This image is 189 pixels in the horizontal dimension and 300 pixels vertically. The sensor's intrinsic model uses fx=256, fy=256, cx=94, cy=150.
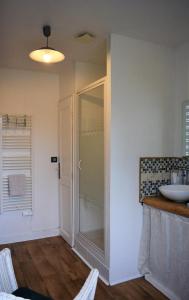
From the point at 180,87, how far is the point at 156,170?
0.98 metres

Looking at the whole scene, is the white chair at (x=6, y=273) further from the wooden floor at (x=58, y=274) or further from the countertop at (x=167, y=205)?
the countertop at (x=167, y=205)

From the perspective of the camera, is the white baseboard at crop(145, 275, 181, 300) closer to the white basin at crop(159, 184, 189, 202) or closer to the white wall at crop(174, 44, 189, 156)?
the white basin at crop(159, 184, 189, 202)

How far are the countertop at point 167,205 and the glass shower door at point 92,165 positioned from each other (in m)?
0.54

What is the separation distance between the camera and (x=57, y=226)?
159 inches

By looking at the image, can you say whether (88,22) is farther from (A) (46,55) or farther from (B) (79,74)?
(B) (79,74)

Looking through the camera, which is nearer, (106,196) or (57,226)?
(106,196)

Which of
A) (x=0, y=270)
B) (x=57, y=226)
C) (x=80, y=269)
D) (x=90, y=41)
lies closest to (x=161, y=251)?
(x=80, y=269)

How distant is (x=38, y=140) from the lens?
3900mm

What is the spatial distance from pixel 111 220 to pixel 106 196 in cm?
25

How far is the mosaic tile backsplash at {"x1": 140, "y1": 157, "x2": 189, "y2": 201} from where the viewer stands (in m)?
2.78

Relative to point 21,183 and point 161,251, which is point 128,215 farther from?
point 21,183

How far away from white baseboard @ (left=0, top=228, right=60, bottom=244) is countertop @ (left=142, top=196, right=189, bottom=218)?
1877mm

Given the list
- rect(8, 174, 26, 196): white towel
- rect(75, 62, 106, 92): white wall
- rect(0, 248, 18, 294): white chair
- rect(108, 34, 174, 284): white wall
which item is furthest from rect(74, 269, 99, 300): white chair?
rect(8, 174, 26, 196): white towel

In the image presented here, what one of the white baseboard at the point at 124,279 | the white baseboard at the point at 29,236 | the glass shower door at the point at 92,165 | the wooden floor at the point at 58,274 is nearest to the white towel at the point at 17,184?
the white baseboard at the point at 29,236
